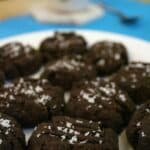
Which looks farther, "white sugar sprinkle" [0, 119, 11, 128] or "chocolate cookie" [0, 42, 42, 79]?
"chocolate cookie" [0, 42, 42, 79]

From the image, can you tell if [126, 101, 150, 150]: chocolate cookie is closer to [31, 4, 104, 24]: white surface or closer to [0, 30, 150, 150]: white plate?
[0, 30, 150, 150]: white plate

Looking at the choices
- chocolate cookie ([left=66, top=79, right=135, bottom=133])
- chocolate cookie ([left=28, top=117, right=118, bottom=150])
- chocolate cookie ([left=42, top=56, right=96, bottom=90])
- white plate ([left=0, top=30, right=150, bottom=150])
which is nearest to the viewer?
chocolate cookie ([left=28, top=117, right=118, bottom=150])

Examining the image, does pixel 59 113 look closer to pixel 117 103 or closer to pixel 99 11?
pixel 117 103

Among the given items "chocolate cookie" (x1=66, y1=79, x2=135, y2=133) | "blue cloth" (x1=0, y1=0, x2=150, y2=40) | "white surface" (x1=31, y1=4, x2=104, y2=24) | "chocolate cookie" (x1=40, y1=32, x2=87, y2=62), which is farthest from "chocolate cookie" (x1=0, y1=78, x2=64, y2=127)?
"white surface" (x1=31, y1=4, x2=104, y2=24)

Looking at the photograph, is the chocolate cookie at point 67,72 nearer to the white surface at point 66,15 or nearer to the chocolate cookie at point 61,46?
the chocolate cookie at point 61,46

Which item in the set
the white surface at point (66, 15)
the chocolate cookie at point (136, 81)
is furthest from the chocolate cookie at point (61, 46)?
the white surface at point (66, 15)

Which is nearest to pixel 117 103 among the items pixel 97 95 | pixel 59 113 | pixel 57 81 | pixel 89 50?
pixel 97 95
